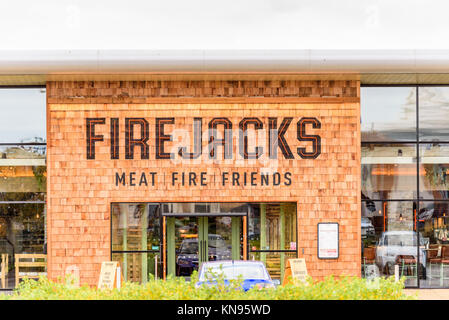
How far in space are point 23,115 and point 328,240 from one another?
348 inches

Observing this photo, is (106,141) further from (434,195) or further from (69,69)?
(434,195)

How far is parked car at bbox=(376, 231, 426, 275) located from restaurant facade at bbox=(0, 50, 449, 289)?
0.40 ft

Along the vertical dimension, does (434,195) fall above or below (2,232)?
above

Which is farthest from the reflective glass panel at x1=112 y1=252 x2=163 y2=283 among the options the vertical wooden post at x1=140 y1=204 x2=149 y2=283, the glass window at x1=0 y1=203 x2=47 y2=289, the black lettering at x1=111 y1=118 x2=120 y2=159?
the black lettering at x1=111 y1=118 x2=120 y2=159

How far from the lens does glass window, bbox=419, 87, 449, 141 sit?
533 inches

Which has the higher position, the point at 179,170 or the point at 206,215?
the point at 179,170

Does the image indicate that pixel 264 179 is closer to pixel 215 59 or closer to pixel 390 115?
pixel 215 59

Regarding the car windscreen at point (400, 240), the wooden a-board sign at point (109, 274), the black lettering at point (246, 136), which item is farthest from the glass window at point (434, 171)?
the wooden a-board sign at point (109, 274)

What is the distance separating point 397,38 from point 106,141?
7920mm

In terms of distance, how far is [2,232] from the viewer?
13.3 meters

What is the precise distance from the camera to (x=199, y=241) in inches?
525

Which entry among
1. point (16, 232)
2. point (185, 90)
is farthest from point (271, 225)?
point (16, 232)

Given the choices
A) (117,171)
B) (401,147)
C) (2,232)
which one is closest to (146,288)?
(117,171)

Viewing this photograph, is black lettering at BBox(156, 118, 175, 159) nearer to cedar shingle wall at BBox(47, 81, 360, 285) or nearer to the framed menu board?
cedar shingle wall at BBox(47, 81, 360, 285)
